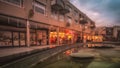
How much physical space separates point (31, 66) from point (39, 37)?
13153 millimetres

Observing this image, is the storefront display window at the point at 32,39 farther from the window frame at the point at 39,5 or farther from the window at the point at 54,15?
the window at the point at 54,15

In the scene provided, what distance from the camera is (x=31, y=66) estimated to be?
7727mm

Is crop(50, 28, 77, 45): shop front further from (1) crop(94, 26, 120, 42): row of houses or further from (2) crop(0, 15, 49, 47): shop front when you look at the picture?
(1) crop(94, 26, 120, 42): row of houses

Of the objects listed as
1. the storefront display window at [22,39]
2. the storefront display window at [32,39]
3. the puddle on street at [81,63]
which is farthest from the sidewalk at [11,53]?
the storefront display window at [32,39]

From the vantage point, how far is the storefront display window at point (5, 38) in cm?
1386

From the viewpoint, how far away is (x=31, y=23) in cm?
1786

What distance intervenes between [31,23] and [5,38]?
4.71 meters

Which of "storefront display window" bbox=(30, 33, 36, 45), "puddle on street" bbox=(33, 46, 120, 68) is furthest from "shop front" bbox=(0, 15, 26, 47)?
"puddle on street" bbox=(33, 46, 120, 68)

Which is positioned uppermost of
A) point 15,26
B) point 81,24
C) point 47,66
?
point 81,24

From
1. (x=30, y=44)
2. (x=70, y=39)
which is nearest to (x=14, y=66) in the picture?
(x=30, y=44)

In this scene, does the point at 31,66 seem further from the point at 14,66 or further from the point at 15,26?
the point at 15,26

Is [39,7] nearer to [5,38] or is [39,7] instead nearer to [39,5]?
[39,5]

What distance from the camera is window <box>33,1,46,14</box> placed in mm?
19106

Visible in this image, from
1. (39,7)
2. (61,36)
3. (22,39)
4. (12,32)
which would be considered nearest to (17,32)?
(12,32)
